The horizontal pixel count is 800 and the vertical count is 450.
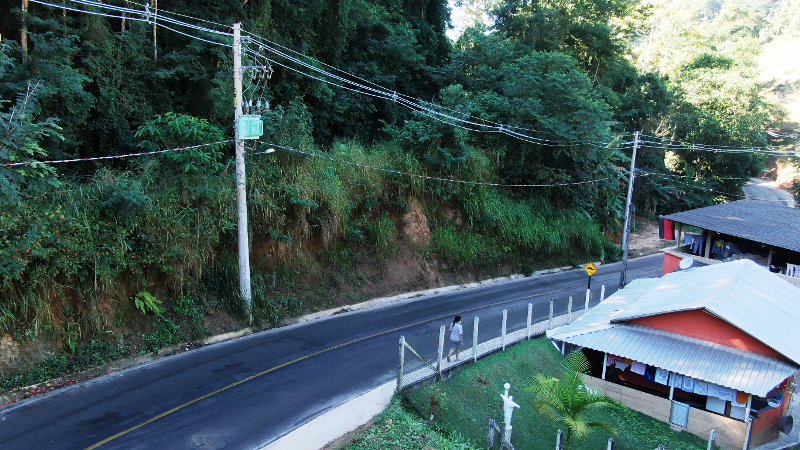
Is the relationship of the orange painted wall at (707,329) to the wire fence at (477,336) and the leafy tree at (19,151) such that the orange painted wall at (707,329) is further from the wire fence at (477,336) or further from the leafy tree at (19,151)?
the leafy tree at (19,151)

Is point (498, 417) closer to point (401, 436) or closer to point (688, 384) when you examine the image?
point (401, 436)

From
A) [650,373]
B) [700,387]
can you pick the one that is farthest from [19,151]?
[700,387]

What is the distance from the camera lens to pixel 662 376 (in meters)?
14.8

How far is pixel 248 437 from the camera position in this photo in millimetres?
10180

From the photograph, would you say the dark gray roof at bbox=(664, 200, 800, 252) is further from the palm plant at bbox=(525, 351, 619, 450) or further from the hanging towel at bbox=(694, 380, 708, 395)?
the palm plant at bbox=(525, 351, 619, 450)

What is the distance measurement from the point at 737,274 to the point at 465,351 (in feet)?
33.3

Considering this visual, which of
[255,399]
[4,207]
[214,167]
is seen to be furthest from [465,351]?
[4,207]

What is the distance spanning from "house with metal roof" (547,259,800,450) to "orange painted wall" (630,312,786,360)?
0.08ft

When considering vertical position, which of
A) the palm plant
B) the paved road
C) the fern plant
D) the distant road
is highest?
the distant road

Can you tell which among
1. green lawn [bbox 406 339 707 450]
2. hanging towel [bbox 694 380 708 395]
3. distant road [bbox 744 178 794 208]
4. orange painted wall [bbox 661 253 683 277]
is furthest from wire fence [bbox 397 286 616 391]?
distant road [bbox 744 178 794 208]

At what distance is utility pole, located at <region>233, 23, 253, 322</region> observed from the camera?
1512 cm

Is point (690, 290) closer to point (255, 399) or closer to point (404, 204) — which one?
point (404, 204)

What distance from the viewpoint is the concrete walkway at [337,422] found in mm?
9789

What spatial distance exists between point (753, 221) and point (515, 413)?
57.1 ft
